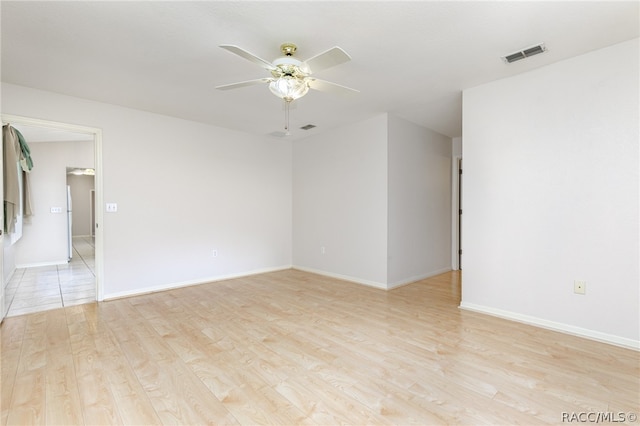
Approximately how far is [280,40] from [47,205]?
22.1 ft

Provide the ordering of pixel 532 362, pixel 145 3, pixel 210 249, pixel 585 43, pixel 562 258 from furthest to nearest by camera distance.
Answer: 1. pixel 210 249
2. pixel 562 258
3. pixel 585 43
4. pixel 532 362
5. pixel 145 3

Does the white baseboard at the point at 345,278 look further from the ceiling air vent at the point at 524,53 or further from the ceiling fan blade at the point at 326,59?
the ceiling fan blade at the point at 326,59

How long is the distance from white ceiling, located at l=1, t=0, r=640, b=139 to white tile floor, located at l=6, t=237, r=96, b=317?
8.26 ft

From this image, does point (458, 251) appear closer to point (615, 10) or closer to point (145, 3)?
point (615, 10)

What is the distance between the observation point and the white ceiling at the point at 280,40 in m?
2.01

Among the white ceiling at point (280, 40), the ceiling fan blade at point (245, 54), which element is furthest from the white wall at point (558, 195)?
the ceiling fan blade at point (245, 54)

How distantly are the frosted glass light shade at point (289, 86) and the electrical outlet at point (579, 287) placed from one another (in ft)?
9.77

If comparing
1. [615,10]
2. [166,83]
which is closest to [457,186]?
[615,10]

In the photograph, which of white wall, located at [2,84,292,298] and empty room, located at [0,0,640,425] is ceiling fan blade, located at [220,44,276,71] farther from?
white wall, located at [2,84,292,298]

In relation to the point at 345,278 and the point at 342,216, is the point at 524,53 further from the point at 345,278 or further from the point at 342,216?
the point at 345,278

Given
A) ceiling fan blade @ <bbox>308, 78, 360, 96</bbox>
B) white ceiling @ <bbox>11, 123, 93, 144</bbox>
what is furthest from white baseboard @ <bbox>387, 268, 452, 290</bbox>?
white ceiling @ <bbox>11, 123, 93, 144</bbox>

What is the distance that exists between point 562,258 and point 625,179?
0.81 metres

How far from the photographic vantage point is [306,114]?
4.22m

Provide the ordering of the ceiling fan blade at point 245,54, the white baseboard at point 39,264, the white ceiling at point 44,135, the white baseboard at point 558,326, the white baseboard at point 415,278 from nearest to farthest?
the ceiling fan blade at point 245,54 < the white baseboard at point 558,326 < the white baseboard at point 415,278 < the white ceiling at point 44,135 < the white baseboard at point 39,264
